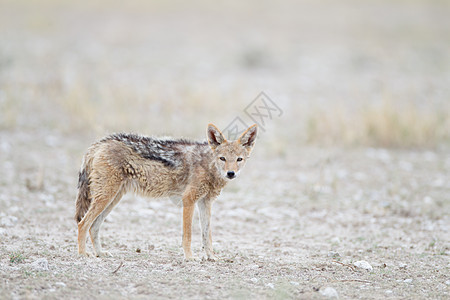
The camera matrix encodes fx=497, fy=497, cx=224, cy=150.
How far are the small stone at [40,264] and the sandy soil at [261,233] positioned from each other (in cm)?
2

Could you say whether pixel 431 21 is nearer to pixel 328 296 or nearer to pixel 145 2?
pixel 145 2

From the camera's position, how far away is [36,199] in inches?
337

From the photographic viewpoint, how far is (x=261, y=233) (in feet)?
25.9

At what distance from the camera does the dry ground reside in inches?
223

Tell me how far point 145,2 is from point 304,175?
2631cm

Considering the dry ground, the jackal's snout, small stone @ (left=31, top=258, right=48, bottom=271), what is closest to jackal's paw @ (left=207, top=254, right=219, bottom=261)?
the dry ground

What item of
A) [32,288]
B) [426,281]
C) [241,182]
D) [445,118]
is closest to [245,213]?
[241,182]

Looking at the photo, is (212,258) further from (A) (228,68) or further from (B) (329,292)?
(A) (228,68)

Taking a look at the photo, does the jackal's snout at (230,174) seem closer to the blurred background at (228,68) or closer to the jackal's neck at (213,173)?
the jackal's neck at (213,173)

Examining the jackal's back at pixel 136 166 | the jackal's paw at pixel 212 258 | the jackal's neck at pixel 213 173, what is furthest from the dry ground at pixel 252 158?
the jackal's neck at pixel 213 173

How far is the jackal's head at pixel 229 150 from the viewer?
6613 millimetres

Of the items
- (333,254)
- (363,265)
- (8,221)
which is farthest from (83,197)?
(363,265)

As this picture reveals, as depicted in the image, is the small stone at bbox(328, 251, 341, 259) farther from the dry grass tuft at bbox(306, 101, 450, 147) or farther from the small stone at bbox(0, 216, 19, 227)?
the dry grass tuft at bbox(306, 101, 450, 147)

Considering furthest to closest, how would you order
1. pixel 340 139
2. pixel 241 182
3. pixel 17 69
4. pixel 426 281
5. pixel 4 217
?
pixel 17 69 → pixel 340 139 → pixel 241 182 → pixel 4 217 → pixel 426 281
